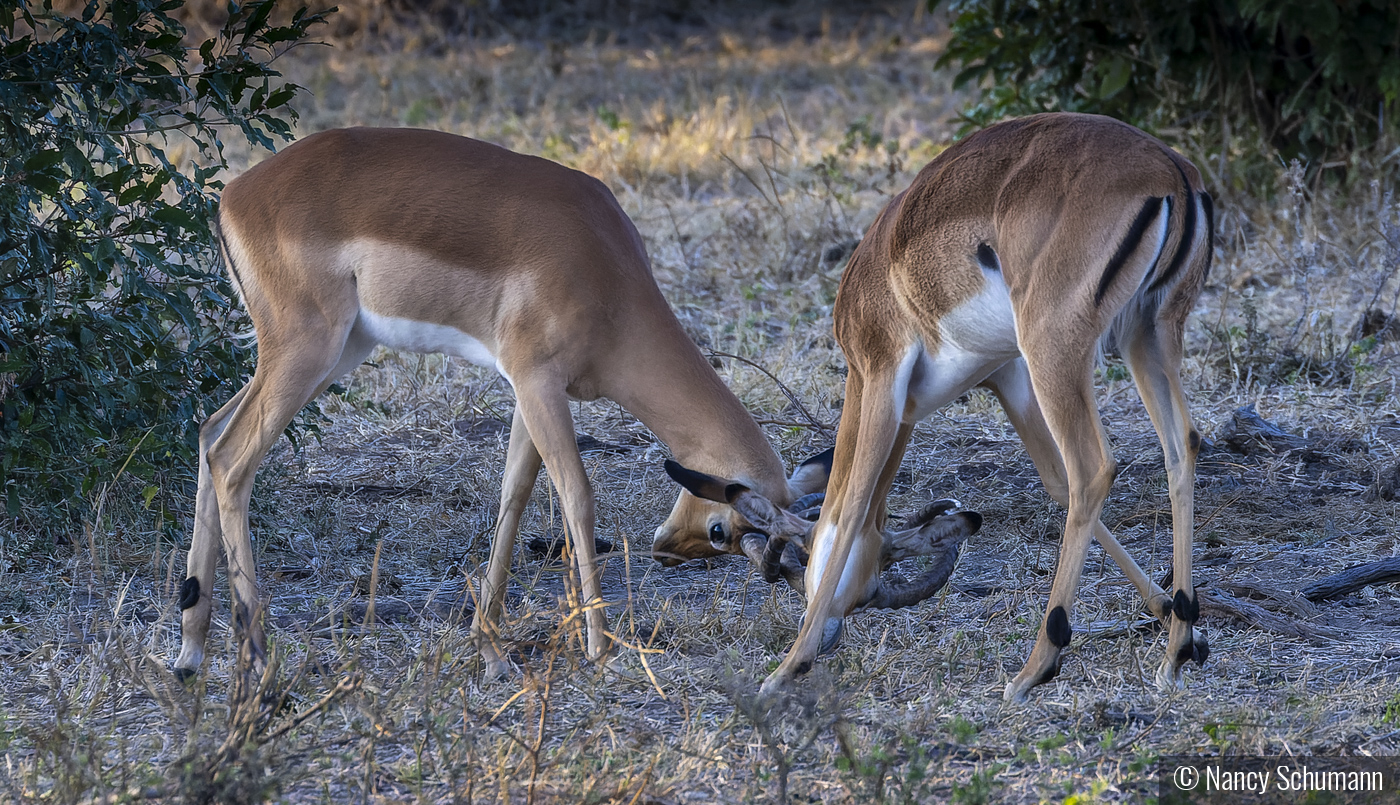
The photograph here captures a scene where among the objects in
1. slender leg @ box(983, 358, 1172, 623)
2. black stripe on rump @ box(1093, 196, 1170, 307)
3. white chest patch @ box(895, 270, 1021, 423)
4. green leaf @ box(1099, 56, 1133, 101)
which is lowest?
green leaf @ box(1099, 56, 1133, 101)

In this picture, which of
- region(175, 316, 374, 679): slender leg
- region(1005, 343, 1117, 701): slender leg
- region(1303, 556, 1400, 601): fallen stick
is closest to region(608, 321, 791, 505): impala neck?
region(175, 316, 374, 679): slender leg

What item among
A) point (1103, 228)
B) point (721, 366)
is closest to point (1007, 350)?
point (1103, 228)

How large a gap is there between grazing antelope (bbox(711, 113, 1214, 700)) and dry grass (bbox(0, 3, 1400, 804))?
Answer: 0.90ft

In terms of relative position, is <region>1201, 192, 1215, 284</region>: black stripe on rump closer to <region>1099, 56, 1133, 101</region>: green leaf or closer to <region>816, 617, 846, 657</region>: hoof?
<region>816, 617, 846, 657</region>: hoof

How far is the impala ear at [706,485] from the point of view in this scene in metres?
3.98

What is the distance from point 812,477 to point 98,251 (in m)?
2.37

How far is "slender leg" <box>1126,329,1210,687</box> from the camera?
11.9ft

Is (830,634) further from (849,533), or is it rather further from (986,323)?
(986,323)

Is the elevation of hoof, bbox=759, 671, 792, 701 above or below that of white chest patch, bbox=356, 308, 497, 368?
below

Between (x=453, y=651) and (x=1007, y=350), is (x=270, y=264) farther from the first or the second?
(x=1007, y=350)

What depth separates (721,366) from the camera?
286 inches

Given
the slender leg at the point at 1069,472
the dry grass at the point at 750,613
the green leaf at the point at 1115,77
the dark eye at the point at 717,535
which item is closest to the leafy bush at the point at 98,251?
the dry grass at the point at 750,613

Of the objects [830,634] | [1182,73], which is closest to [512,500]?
[830,634]

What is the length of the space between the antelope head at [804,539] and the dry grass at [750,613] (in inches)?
7.2
